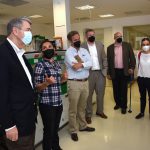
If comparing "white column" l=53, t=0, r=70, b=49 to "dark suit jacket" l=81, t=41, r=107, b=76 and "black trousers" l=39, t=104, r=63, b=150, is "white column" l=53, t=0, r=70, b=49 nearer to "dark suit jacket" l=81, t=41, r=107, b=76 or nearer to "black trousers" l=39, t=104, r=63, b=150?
"dark suit jacket" l=81, t=41, r=107, b=76

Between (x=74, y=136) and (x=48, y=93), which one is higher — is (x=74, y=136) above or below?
below

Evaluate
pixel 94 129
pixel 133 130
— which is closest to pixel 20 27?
pixel 94 129

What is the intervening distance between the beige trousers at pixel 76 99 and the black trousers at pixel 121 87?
1.38 m

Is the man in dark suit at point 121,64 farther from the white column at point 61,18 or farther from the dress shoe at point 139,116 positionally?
the white column at point 61,18

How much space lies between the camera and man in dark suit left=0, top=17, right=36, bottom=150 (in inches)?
62.2

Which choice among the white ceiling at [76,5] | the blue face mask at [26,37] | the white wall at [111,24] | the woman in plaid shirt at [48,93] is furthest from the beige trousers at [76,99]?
the white wall at [111,24]

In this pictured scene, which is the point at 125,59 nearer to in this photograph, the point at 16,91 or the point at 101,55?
the point at 101,55

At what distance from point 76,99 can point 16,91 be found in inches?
65.2

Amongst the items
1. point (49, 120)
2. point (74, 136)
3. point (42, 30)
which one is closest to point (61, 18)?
point (74, 136)

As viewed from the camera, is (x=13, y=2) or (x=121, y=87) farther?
(x=13, y=2)

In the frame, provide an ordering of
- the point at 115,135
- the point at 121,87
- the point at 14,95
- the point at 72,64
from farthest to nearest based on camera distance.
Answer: the point at 121,87
the point at 115,135
the point at 72,64
the point at 14,95

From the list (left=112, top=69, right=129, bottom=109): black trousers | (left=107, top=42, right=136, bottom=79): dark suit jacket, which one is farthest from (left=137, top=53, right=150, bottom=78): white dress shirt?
(left=112, top=69, right=129, bottom=109): black trousers

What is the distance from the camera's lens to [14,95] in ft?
5.44

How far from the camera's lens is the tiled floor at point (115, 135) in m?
3.10
